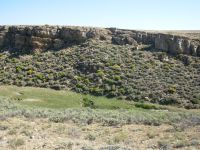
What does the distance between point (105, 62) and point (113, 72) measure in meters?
4.62

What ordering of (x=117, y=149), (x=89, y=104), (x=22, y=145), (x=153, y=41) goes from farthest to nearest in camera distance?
(x=153, y=41)
(x=89, y=104)
(x=22, y=145)
(x=117, y=149)

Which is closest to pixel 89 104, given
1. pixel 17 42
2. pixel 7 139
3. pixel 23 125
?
pixel 23 125

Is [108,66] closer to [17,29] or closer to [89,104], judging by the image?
[89,104]

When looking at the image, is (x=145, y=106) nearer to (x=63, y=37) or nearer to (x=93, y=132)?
(x=93, y=132)

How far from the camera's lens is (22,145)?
17.7 meters

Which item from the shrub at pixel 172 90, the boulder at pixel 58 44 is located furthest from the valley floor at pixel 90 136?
the boulder at pixel 58 44

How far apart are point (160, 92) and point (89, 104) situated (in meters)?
10.2

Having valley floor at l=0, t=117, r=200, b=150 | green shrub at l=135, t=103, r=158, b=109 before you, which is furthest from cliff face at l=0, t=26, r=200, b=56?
valley floor at l=0, t=117, r=200, b=150

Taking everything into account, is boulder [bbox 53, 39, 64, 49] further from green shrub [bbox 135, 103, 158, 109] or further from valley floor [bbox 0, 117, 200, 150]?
valley floor [bbox 0, 117, 200, 150]

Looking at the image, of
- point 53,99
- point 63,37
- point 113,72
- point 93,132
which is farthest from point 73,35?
point 93,132

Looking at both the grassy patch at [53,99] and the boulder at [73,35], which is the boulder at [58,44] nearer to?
the boulder at [73,35]

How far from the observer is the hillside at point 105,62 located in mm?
50094

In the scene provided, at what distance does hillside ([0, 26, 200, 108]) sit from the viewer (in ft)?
164

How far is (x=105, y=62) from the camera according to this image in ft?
199
